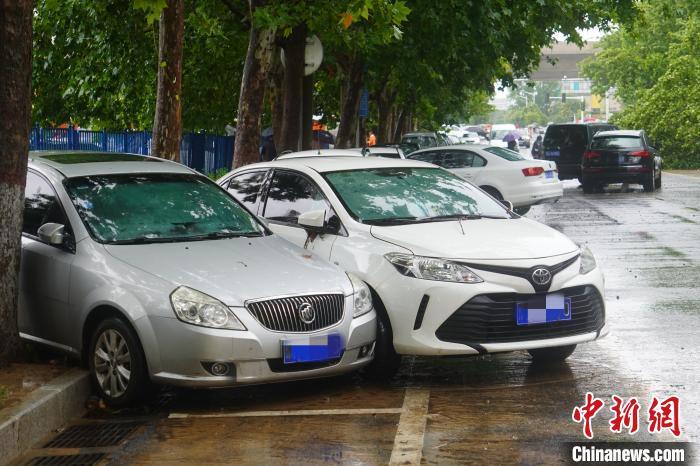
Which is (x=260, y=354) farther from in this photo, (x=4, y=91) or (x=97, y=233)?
(x=4, y=91)

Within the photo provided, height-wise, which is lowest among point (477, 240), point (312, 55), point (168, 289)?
point (168, 289)

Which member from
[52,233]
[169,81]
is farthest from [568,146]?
[52,233]

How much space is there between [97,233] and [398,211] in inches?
88.6

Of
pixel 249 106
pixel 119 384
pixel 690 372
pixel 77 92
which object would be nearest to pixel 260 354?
pixel 119 384

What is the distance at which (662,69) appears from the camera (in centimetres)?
6456

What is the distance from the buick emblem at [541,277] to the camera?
8109 millimetres

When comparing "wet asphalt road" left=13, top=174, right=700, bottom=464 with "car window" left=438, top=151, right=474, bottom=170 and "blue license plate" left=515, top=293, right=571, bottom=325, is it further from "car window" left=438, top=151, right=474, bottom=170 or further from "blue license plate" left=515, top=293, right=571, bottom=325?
"car window" left=438, top=151, right=474, bottom=170

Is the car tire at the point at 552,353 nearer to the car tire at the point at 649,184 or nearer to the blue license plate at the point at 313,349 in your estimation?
the blue license plate at the point at 313,349

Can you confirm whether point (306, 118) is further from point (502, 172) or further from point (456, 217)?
point (456, 217)

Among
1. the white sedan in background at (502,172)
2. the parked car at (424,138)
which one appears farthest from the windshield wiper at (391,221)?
the parked car at (424,138)

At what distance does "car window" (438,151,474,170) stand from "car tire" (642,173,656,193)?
9363mm

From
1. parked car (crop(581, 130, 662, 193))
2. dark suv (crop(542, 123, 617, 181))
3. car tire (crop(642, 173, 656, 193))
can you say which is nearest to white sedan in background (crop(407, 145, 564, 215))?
parked car (crop(581, 130, 662, 193))

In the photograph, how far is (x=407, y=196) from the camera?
9.42m

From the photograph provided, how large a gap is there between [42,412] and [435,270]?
8.73 ft
